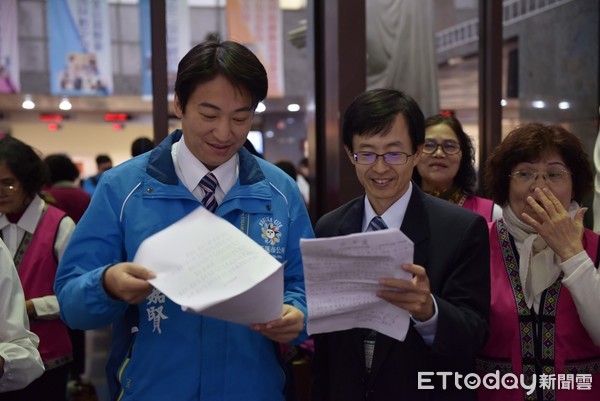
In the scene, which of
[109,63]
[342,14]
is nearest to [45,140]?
[109,63]

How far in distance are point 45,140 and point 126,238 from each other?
53.9 ft

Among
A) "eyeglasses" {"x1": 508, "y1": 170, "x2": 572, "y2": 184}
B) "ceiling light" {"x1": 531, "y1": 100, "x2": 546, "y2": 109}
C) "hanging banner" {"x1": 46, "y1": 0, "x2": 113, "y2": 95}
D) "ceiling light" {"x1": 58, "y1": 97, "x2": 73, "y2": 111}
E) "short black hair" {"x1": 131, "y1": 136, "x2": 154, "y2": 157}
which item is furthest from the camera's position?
"ceiling light" {"x1": 58, "y1": 97, "x2": 73, "y2": 111}

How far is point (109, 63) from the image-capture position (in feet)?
33.5

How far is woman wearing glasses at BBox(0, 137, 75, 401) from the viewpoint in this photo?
2.98 meters

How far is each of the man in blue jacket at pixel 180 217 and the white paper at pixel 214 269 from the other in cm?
12

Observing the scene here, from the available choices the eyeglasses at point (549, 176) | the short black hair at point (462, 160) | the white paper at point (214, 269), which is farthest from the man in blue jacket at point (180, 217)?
the short black hair at point (462, 160)

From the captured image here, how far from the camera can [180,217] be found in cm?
168

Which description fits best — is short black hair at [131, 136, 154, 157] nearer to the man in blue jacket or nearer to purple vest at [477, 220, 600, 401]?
the man in blue jacket

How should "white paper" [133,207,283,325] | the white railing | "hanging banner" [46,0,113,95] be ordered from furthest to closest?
"hanging banner" [46,0,113,95]
the white railing
"white paper" [133,207,283,325]

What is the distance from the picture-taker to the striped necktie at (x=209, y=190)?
68.4 inches

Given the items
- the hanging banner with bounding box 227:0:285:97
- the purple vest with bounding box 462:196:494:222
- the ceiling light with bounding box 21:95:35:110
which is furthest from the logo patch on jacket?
the ceiling light with bounding box 21:95:35:110

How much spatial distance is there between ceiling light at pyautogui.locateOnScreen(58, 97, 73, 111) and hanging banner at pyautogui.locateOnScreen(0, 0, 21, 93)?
3.36 meters

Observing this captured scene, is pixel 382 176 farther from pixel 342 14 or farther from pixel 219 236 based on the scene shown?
pixel 342 14

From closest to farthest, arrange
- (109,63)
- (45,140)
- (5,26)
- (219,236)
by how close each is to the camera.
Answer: (219,236) < (5,26) < (109,63) < (45,140)
